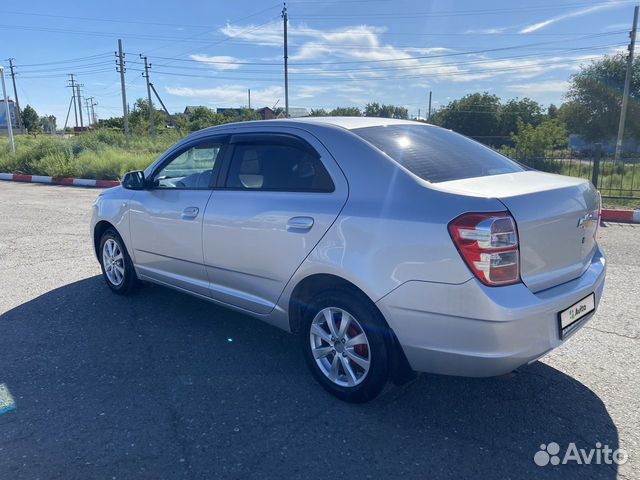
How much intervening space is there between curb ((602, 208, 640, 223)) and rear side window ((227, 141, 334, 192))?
7889mm

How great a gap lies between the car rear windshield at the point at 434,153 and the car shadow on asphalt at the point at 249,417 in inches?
53.7

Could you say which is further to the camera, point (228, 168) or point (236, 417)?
point (228, 168)

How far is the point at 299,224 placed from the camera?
3.07 meters

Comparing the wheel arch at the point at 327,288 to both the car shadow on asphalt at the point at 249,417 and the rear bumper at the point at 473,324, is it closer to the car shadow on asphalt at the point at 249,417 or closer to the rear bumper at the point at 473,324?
the rear bumper at the point at 473,324

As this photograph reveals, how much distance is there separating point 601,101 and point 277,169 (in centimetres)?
4576

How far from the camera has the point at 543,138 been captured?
12656 mm

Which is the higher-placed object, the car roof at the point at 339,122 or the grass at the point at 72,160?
the car roof at the point at 339,122

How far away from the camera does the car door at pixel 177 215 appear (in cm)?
388

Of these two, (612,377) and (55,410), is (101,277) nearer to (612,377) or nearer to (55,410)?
(55,410)

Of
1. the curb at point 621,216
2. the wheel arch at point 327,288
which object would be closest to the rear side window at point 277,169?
the wheel arch at point 327,288

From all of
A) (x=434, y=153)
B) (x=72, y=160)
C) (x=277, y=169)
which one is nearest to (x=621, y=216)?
(x=434, y=153)

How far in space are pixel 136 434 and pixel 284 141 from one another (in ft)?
6.61

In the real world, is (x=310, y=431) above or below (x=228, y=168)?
below

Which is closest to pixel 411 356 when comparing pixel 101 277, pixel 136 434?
pixel 136 434
